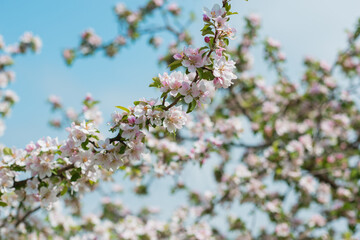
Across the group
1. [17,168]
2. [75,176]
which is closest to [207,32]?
[75,176]

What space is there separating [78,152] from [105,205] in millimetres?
5241

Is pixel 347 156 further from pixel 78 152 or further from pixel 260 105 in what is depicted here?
pixel 78 152

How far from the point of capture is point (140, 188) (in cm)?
577

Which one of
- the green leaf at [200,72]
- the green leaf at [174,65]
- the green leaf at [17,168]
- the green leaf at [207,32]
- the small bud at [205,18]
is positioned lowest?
the green leaf at [17,168]

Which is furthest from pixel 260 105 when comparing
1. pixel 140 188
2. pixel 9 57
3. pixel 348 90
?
pixel 9 57

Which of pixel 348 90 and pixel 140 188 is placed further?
pixel 348 90

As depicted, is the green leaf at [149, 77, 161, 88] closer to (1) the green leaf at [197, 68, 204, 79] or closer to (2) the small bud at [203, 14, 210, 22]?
(1) the green leaf at [197, 68, 204, 79]

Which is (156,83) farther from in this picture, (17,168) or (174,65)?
(17,168)

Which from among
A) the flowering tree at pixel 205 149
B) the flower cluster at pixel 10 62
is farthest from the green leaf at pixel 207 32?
the flower cluster at pixel 10 62

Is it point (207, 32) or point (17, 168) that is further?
point (17, 168)

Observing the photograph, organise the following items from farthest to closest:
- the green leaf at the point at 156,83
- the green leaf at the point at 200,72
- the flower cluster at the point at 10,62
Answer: the flower cluster at the point at 10,62 < the green leaf at the point at 156,83 < the green leaf at the point at 200,72

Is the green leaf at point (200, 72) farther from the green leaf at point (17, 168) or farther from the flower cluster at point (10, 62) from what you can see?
the flower cluster at point (10, 62)

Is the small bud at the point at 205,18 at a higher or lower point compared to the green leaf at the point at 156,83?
higher

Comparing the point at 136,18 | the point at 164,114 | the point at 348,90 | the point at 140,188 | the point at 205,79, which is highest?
the point at 136,18
